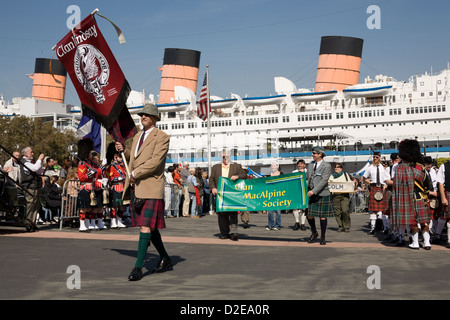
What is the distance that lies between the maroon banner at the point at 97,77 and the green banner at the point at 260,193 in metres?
3.08

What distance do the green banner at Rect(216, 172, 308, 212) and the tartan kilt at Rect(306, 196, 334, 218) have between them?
0.42 m

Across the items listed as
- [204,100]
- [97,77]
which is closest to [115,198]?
[97,77]

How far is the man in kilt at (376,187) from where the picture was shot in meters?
12.5

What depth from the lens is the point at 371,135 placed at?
5716cm

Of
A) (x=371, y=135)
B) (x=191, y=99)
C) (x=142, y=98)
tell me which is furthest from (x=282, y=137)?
(x=142, y=98)

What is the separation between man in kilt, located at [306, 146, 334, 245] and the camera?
10070 mm

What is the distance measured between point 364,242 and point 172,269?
5274mm

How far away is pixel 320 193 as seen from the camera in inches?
401

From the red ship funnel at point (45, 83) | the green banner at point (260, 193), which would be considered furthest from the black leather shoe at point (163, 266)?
the red ship funnel at point (45, 83)

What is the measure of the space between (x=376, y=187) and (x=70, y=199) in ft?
24.7

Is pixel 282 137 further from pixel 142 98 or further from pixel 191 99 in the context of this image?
pixel 142 98

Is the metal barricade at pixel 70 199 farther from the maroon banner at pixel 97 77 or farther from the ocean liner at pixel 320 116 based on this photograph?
the ocean liner at pixel 320 116
